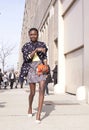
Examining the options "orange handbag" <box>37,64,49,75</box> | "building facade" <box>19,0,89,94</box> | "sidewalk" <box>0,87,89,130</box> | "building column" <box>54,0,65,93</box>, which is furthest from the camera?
"building column" <box>54,0,65,93</box>

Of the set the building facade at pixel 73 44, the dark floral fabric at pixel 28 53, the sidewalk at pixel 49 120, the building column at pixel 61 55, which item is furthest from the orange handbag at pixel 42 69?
the building column at pixel 61 55

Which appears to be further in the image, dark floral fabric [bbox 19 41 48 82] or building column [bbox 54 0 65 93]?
building column [bbox 54 0 65 93]

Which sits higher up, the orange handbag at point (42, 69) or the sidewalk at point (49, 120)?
the orange handbag at point (42, 69)

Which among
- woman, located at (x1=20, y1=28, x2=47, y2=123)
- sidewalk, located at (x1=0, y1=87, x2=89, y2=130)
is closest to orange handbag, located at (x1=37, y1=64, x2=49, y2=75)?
woman, located at (x1=20, y1=28, x2=47, y2=123)

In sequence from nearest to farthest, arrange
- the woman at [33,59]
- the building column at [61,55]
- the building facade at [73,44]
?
1. the woman at [33,59]
2. the building facade at [73,44]
3. the building column at [61,55]

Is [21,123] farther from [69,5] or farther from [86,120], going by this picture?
[69,5]

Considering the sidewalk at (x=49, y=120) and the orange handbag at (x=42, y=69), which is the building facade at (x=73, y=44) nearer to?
the sidewalk at (x=49, y=120)

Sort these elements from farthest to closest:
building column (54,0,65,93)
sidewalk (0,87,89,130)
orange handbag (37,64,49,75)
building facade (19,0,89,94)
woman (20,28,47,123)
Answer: building column (54,0,65,93), building facade (19,0,89,94), woman (20,28,47,123), orange handbag (37,64,49,75), sidewalk (0,87,89,130)

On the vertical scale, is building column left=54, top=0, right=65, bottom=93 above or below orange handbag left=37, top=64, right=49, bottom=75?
above

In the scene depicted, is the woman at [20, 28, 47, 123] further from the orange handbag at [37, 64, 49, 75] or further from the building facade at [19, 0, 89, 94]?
the building facade at [19, 0, 89, 94]

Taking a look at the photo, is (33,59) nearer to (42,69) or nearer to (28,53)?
(28,53)

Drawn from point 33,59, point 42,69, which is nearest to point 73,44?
point 33,59

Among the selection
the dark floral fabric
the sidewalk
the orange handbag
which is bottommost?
the sidewalk

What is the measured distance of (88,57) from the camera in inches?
501
